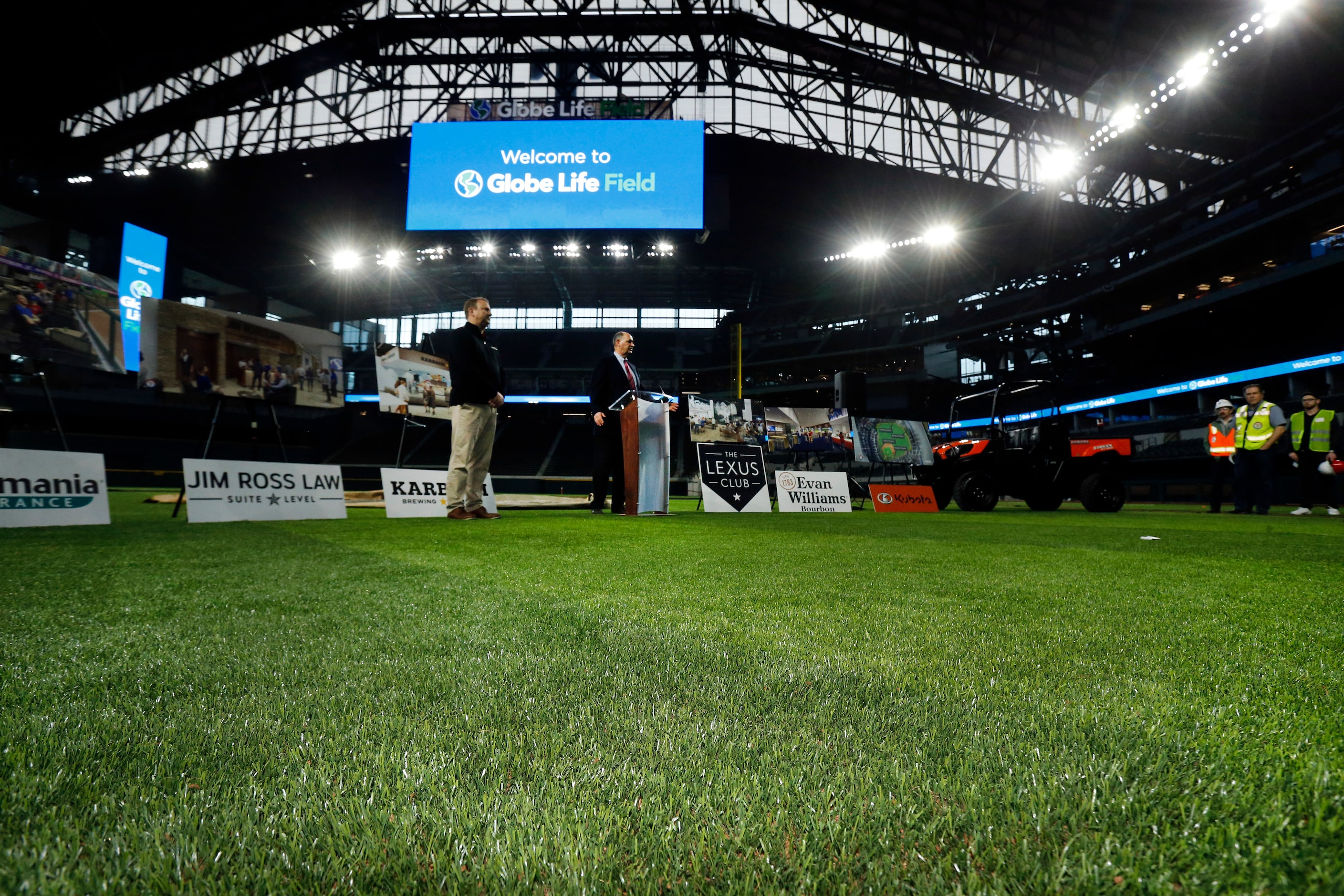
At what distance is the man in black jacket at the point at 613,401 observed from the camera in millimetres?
6129

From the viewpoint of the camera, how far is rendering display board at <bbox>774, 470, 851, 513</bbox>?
300 inches

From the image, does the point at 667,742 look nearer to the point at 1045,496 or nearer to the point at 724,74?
the point at 1045,496

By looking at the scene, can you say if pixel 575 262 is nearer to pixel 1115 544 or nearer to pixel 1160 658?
pixel 1115 544

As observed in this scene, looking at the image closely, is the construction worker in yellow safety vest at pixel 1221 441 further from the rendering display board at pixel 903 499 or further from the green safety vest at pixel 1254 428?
the rendering display board at pixel 903 499

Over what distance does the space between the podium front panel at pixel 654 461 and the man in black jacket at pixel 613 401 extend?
0.17 m

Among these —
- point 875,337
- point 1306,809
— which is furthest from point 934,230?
point 1306,809

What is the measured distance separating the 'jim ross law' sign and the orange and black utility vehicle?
749cm

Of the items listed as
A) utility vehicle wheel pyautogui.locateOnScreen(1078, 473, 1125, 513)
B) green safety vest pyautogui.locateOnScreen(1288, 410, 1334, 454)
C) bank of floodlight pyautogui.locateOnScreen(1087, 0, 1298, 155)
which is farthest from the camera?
bank of floodlight pyautogui.locateOnScreen(1087, 0, 1298, 155)

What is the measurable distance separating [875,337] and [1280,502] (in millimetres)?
16002

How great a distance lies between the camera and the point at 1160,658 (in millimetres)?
1210

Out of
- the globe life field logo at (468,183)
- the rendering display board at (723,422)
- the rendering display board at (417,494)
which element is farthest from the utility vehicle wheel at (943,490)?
the globe life field logo at (468,183)

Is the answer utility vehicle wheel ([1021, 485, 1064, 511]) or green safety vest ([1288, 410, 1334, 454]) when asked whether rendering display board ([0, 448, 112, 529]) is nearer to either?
utility vehicle wheel ([1021, 485, 1064, 511])


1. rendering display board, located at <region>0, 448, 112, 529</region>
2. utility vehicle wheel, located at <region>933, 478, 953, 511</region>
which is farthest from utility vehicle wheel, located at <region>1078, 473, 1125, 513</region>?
rendering display board, located at <region>0, 448, 112, 529</region>

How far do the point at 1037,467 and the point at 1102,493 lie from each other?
2.79 feet
